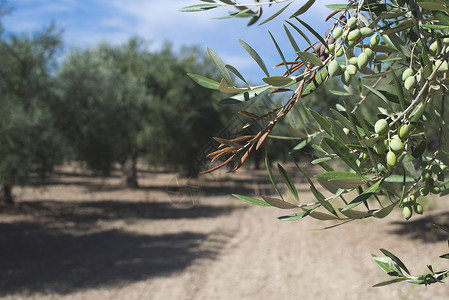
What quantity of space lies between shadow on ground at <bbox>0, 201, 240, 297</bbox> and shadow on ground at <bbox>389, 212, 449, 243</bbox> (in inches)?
166

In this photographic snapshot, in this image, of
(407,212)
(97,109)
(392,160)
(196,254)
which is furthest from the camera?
(97,109)

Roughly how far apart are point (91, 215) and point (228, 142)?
1275 cm

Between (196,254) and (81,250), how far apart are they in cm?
248

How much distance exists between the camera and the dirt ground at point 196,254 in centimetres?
622

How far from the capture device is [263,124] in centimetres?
75

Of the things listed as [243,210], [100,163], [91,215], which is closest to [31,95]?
[100,163]

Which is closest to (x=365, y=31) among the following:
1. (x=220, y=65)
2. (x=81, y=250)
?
(x=220, y=65)

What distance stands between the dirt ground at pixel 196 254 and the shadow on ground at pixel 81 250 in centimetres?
2

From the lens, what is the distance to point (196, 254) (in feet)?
28.1

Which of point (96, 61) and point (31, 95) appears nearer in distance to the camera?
point (31, 95)

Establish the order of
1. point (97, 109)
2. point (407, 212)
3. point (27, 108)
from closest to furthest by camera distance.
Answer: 1. point (407, 212)
2. point (27, 108)
3. point (97, 109)

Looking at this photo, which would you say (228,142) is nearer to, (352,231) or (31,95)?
(352,231)

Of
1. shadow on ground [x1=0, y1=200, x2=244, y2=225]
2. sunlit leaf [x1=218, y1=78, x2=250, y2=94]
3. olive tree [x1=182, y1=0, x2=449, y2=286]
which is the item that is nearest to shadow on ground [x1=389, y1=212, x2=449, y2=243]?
shadow on ground [x1=0, y1=200, x2=244, y2=225]

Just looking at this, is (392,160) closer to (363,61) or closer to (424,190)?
(363,61)
